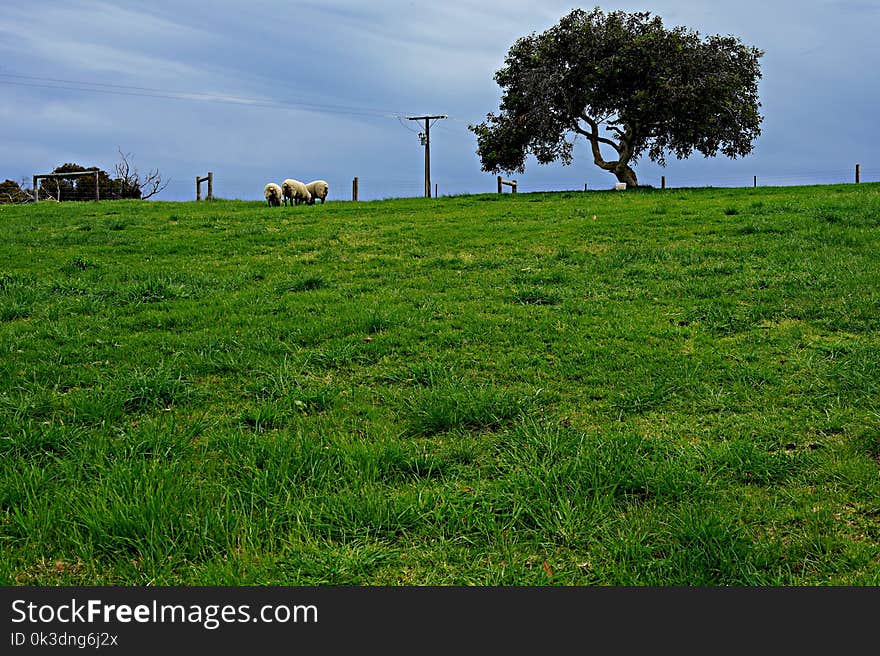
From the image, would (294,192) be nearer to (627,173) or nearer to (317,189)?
(317,189)

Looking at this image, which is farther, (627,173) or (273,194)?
(627,173)

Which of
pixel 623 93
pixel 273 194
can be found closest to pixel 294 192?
pixel 273 194

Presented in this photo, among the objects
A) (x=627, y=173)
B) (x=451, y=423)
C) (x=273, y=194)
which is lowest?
(x=451, y=423)

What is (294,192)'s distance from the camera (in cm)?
3189

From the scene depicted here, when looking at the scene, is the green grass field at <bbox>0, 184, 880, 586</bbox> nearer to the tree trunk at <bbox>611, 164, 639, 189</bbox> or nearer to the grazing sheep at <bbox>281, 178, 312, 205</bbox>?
the grazing sheep at <bbox>281, 178, 312, 205</bbox>

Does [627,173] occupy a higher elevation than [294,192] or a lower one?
higher

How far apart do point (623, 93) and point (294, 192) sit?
19454 mm

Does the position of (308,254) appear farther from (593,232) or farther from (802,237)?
(802,237)

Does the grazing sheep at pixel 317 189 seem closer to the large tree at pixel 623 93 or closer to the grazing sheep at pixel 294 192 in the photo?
the grazing sheep at pixel 294 192

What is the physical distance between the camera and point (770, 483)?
4332 millimetres

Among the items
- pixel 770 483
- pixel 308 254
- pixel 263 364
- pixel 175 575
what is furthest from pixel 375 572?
pixel 308 254

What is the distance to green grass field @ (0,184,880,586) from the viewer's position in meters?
3.59

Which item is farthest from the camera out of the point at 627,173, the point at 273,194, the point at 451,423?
the point at 627,173

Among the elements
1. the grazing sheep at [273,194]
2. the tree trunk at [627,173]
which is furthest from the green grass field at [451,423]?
the tree trunk at [627,173]
